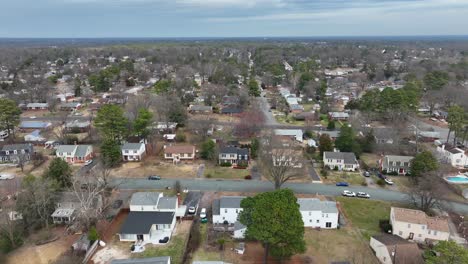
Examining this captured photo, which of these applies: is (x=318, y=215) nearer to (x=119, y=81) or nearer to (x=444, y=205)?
(x=444, y=205)

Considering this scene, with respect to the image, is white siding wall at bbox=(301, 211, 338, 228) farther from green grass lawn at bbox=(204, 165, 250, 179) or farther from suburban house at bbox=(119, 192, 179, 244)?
green grass lawn at bbox=(204, 165, 250, 179)

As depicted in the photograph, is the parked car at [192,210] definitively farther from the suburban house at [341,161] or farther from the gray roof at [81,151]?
the gray roof at [81,151]

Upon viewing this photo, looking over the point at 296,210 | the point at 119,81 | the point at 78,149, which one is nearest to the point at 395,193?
the point at 296,210

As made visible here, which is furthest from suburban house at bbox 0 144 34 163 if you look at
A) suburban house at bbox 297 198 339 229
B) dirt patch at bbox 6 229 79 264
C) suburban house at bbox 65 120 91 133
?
suburban house at bbox 297 198 339 229

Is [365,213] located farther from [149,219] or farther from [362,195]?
[149,219]

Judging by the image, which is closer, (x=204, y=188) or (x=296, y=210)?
(x=296, y=210)


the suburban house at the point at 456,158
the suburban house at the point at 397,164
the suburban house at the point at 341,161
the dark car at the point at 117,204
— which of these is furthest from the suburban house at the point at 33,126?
the suburban house at the point at 456,158
